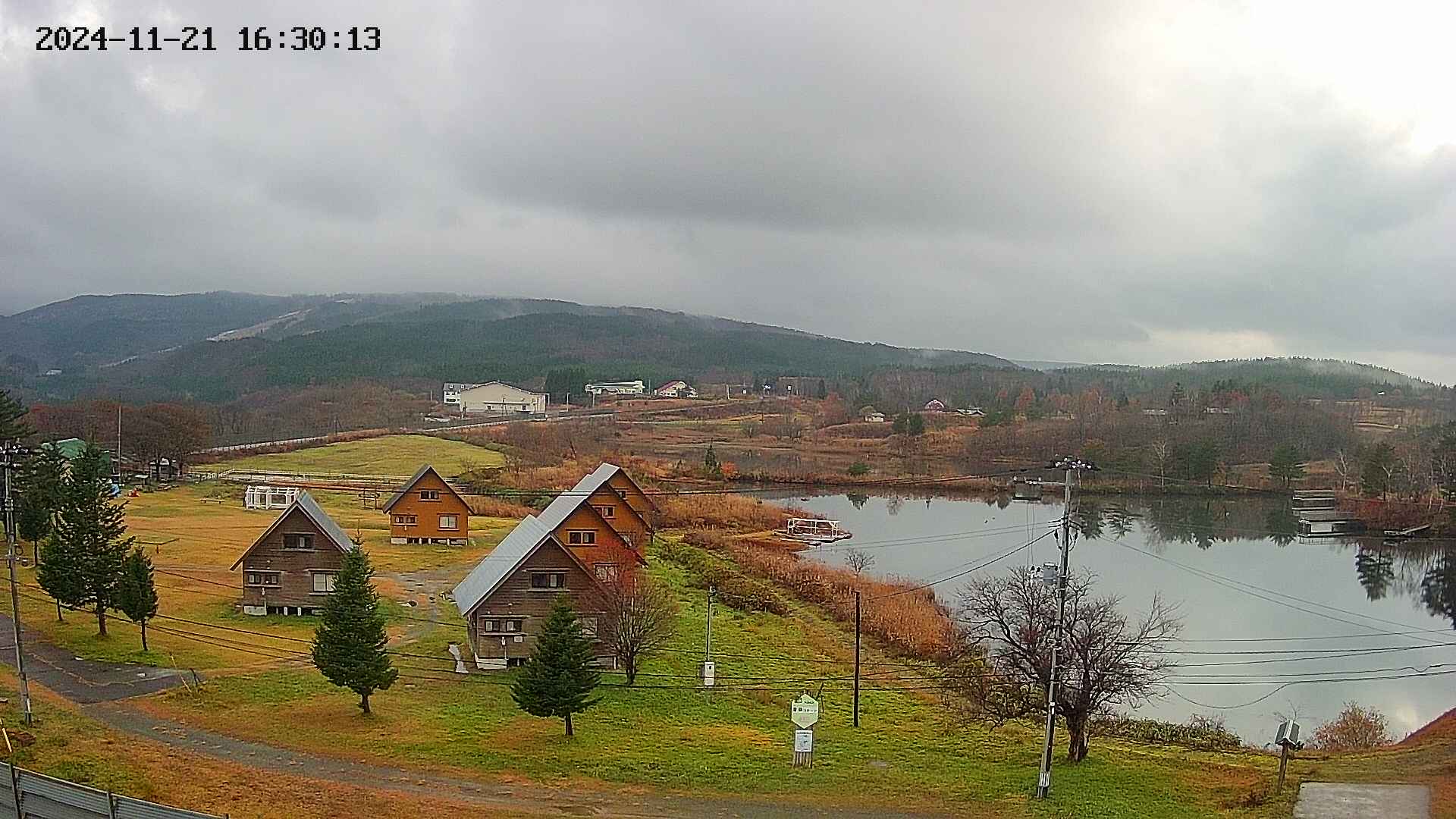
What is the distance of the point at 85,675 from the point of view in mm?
17359

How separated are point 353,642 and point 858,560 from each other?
2086cm

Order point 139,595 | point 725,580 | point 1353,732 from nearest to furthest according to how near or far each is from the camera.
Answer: point 139,595, point 1353,732, point 725,580

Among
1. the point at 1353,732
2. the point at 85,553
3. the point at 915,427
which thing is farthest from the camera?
the point at 915,427

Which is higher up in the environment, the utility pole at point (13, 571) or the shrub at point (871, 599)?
the utility pole at point (13, 571)

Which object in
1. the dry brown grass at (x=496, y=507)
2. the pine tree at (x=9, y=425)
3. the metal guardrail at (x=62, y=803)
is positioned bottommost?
the metal guardrail at (x=62, y=803)

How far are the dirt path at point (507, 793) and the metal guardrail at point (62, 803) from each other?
3.71 metres

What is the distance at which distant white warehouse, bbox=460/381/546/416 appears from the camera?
94.4m

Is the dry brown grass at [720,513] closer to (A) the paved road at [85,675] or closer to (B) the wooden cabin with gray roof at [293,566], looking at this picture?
(B) the wooden cabin with gray roof at [293,566]

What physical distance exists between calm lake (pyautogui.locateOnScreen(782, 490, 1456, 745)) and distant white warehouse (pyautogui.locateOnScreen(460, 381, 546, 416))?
1787 inches

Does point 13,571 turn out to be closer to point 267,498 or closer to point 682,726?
point 682,726

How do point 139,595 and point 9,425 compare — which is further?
point 9,425

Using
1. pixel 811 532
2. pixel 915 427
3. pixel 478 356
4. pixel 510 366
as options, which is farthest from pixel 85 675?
pixel 478 356

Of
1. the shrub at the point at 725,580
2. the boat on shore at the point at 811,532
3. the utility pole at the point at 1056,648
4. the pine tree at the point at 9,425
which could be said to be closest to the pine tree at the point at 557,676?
the utility pole at the point at 1056,648

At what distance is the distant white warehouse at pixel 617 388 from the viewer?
4429 inches
